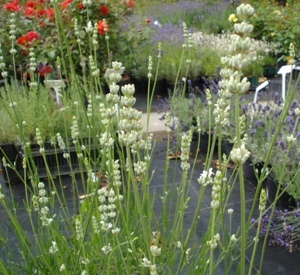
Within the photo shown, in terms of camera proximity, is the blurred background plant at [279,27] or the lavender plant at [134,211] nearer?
the lavender plant at [134,211]

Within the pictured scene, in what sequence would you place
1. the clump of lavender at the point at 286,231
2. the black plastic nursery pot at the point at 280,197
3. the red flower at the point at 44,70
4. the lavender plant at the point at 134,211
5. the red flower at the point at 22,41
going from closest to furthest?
the lavender plant at the point at 134,211 → the clump of lavender at the point at 286,231 → the black plastic nursery pot at the point at 280,197 → the red flower at the point at 44,70 → the red flower at the point at 22,41

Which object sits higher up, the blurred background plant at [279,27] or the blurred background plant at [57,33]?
the blurred background plant at [57,33]

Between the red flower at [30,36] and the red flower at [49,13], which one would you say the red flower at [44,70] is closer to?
the red flower at [30,36]

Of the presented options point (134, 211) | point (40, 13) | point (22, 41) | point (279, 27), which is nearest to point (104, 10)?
point (40, 13)

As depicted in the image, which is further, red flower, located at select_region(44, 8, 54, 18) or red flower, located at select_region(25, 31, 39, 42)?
red flower, located at select_region(44, 8, 54, 18)

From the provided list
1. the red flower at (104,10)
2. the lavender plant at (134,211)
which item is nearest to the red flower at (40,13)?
the red flower at (104,10)

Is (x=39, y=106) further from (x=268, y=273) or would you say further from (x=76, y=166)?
(x=268, y=273)

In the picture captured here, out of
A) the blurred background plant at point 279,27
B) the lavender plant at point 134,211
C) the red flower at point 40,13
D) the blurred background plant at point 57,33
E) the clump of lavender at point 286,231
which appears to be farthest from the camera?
the blurred background plant at point 279,27

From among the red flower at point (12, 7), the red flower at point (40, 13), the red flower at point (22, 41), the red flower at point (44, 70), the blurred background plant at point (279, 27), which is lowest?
the blurred background plant at point (279, 27)

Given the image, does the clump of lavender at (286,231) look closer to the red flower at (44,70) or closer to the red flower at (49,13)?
the red flower at (44,70)

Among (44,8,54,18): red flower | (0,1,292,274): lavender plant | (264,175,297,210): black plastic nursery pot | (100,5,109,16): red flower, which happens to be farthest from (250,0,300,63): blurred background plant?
(0,1,292,274): lavender plant

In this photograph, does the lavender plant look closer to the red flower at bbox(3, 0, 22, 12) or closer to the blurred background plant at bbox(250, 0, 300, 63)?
the red flower at bbox(3, 0, 22, 12)

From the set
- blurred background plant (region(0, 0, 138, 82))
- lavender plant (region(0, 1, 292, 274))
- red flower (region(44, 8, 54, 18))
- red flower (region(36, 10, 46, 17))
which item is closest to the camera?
lavender plant (region(0, 1, 292, 274))

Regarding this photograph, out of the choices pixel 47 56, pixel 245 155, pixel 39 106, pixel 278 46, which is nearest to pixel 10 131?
pixel 39 106
